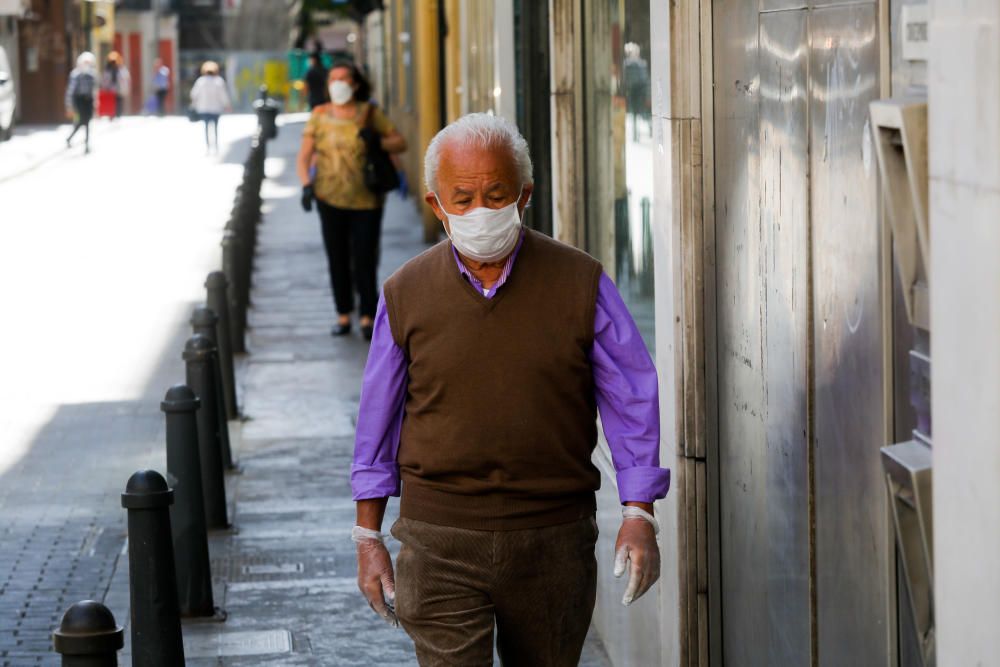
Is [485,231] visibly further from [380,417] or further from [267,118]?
[267,118]

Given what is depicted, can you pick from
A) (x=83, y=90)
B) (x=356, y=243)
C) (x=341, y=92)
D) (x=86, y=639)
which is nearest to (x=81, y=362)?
(x=356, y=243)

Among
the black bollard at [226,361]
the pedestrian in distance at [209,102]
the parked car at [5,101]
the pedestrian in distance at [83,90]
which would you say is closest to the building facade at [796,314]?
the black bollard at [226,361]

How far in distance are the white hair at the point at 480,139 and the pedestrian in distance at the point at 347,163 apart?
28.0ft

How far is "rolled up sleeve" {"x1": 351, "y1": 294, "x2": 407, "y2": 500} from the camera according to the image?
365cm

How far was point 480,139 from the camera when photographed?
139 inches

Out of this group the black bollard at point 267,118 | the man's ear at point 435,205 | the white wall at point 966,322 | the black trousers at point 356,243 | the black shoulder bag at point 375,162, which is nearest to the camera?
the white wall at point 966,322

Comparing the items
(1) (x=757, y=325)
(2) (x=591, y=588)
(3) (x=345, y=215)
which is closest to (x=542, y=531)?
(2) (x=591, y=588)

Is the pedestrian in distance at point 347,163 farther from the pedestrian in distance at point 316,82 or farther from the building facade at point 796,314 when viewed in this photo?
the pedestrian in distance at point 316,82

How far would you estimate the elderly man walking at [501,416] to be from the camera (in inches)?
139

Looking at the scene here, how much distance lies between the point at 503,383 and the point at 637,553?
42cm

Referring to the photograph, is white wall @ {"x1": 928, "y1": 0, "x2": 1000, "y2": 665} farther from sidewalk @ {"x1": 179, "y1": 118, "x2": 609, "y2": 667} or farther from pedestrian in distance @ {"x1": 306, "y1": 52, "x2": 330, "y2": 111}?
pedestrian in distance @ {"x1": 306, "y1": 52, "x2": 330, "y2": 111}

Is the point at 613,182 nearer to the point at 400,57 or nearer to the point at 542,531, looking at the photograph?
the point at 542,531

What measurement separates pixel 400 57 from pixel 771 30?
79.8ft

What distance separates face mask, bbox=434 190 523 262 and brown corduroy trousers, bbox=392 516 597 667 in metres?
0.54
